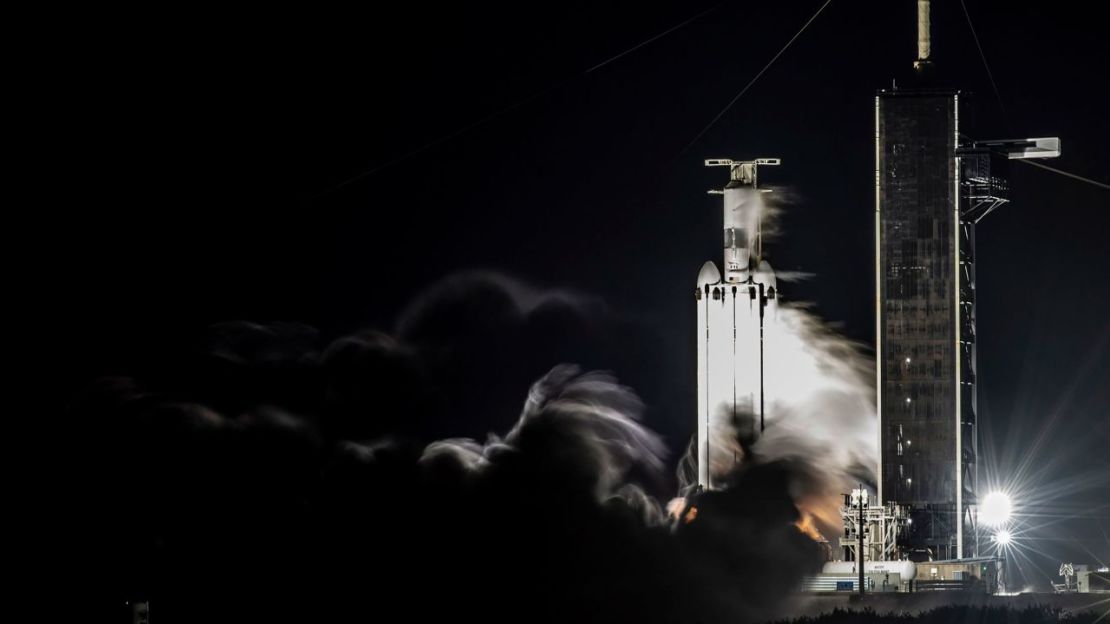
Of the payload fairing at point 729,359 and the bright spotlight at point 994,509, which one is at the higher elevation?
the payload fairing at point 729,359

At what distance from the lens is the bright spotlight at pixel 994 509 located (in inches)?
4889

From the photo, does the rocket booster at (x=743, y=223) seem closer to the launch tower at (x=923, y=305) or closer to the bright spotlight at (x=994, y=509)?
the launch tower at (x=923, y=305)

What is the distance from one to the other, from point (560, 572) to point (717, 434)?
18424mm

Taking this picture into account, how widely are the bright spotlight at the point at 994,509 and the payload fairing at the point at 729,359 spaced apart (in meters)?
11.9

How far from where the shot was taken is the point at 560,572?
338ft

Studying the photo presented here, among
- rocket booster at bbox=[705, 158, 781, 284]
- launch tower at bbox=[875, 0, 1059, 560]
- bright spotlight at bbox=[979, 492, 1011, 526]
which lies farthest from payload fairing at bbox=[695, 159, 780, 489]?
bright spotlight at bbox=[979, 492, 1011, 526]

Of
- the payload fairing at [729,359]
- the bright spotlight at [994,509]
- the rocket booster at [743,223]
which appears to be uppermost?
the rocket booster at [743,223]

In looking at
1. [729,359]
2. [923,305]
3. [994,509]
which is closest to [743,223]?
[729,359]

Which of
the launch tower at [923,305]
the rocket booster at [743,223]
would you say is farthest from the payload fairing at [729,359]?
the launch tower at [923,305]

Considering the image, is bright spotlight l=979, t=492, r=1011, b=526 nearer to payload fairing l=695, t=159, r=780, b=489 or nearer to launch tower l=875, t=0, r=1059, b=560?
launch tower l=875, t=0, r=1059, b=560

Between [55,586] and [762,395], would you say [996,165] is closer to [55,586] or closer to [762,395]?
[762,395]

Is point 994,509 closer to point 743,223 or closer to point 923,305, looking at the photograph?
point 923,305

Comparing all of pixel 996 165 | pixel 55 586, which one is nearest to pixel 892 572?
pixel 996 165

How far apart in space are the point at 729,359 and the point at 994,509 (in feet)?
49.1
